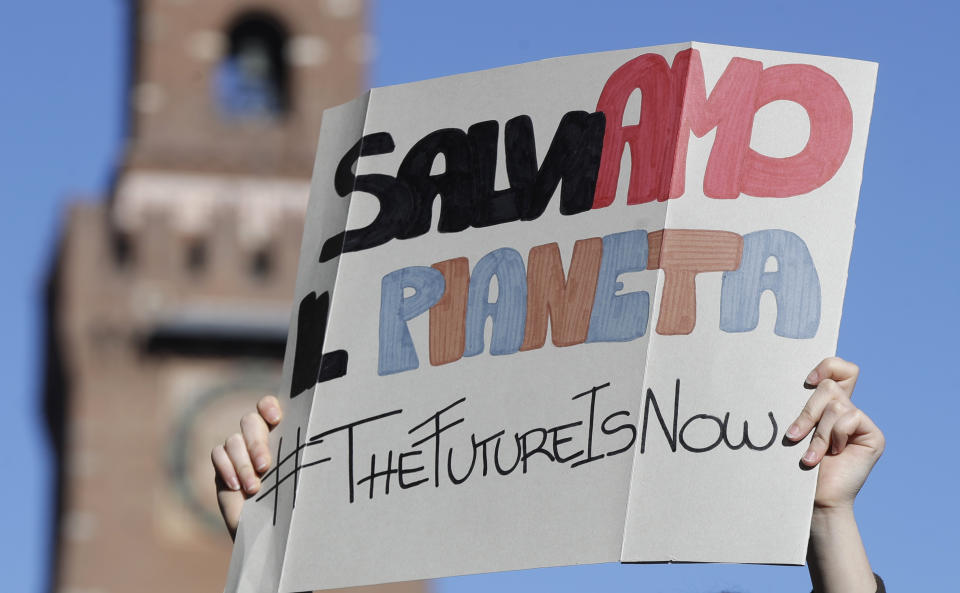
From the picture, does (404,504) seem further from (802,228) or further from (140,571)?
(140,571)

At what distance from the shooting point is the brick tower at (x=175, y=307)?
29.9 m

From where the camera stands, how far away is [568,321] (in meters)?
3.95

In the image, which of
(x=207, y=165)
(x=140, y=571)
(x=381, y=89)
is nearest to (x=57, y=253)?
(x=207, y=165)

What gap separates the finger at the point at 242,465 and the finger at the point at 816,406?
3.09 feet

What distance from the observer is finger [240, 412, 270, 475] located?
414 centimetres

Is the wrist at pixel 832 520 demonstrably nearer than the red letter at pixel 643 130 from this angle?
Yes

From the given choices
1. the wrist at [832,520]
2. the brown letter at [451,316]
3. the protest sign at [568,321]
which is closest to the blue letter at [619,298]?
the protest sign at [568,321]

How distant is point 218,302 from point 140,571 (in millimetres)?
3467

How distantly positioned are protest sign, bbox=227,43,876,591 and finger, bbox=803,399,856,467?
0.03 m

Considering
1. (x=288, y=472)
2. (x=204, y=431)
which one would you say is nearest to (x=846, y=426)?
(x=288, y=472)

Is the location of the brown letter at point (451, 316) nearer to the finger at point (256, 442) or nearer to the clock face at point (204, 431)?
the finger at point (256, 442)

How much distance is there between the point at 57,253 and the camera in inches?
1251

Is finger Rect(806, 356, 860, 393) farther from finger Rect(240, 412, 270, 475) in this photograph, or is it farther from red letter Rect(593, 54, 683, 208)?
finger Rect(240, 412, 270, 475)

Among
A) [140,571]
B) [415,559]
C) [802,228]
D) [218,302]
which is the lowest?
[415,559]
